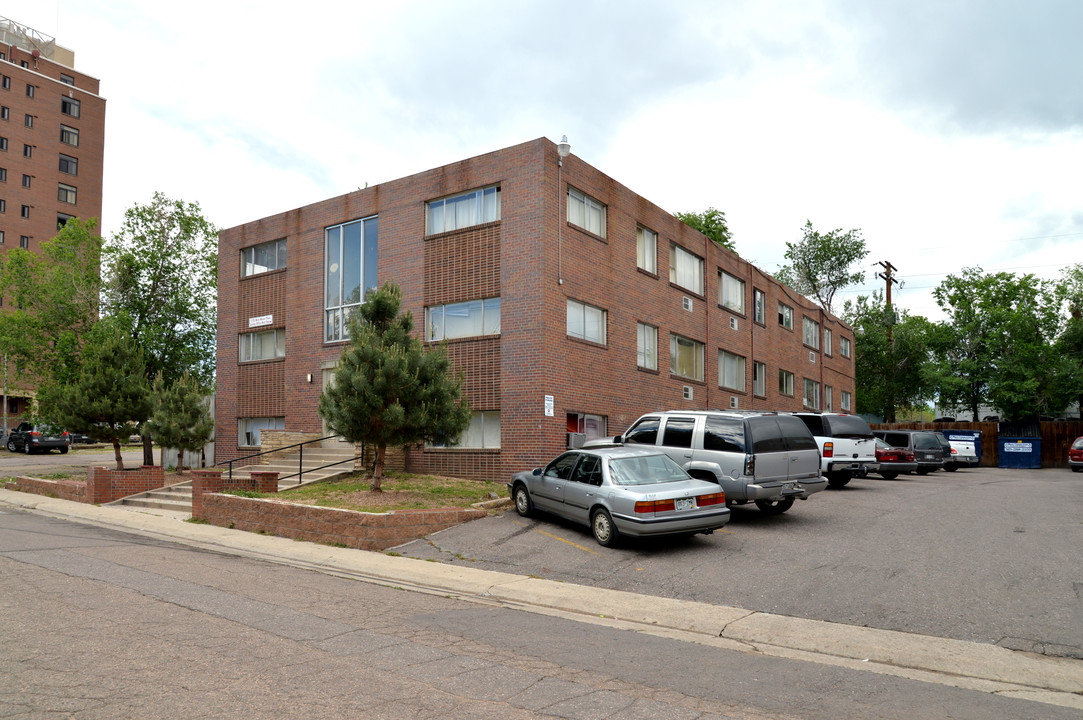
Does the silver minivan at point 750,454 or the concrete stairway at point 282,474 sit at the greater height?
the silver minivan at point 750,454

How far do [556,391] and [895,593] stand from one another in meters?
10.8

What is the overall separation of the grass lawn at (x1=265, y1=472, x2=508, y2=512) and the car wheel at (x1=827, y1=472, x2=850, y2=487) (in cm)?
895

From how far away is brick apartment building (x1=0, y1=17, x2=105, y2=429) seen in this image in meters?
67.6

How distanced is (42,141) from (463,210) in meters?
66.4

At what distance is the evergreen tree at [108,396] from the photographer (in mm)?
22953

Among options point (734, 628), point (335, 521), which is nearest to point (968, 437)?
point (335, 521)

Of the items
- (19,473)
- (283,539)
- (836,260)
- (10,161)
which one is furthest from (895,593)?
(10,161)

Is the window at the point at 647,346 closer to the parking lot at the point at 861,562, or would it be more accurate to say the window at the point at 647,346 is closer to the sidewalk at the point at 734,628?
the parking lot at the point at 861,562

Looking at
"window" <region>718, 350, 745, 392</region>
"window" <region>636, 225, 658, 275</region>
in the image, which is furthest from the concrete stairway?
"window" <region>718, 350, 745, 392</region>

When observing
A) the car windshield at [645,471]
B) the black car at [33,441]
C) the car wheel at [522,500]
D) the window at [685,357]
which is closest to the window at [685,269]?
the window at [685,357]

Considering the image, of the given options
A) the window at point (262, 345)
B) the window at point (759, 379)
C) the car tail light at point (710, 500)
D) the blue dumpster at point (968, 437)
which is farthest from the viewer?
the blue dumpster at point (968, 437)

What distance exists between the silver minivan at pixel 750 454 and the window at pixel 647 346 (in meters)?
8.49

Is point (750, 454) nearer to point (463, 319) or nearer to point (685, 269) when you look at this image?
point (463, 319)

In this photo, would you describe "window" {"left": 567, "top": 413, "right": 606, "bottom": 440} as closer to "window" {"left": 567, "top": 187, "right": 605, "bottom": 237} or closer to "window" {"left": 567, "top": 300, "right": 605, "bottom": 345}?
"window" {"left": 567, "top": 300, "right": 605, "bottom": 345}
